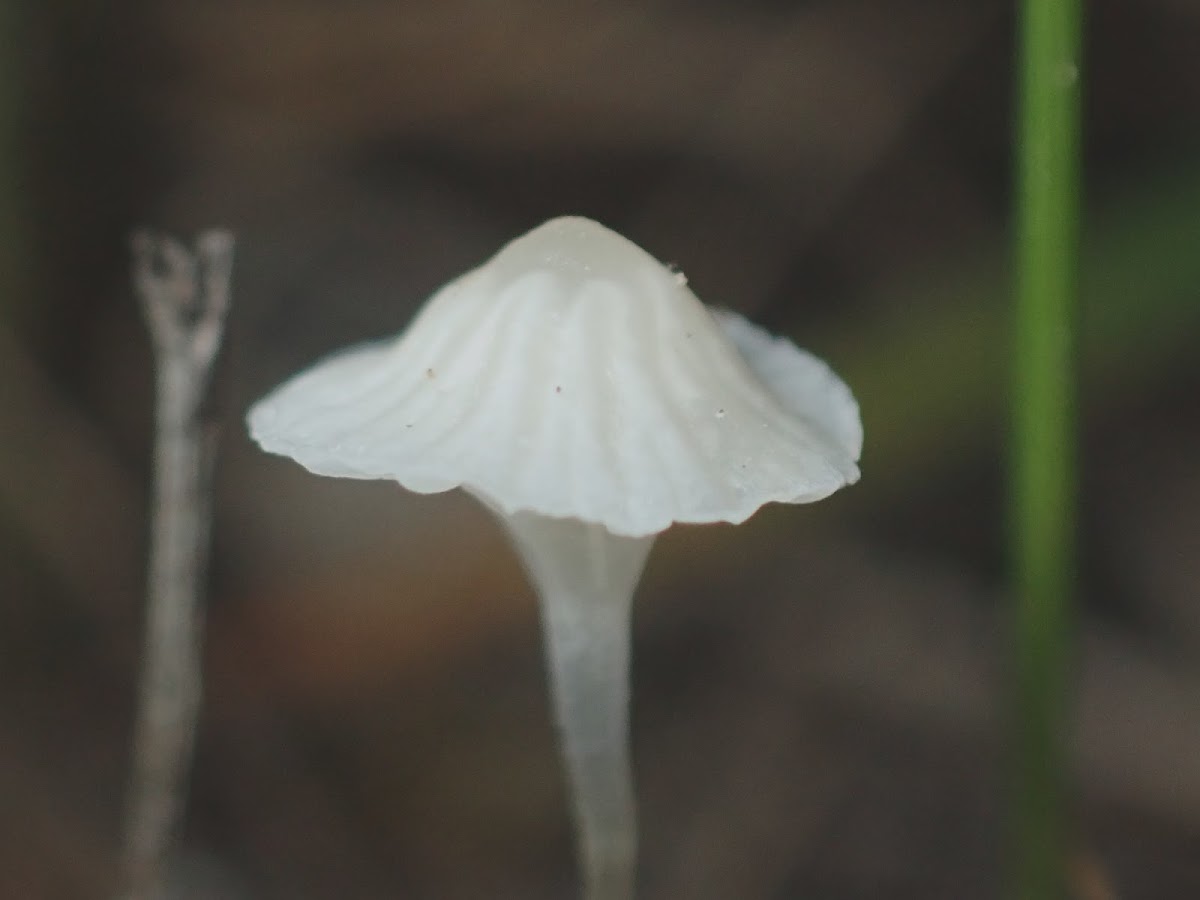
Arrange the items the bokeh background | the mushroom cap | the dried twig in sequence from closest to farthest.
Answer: the mushroom cap < the dried twig < the bokeh background

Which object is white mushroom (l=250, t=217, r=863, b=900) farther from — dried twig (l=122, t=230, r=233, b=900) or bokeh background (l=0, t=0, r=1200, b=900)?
bokeh background (l=0, t=0, r=1200, b=900)

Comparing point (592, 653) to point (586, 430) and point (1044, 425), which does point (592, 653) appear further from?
point (1044, 425)

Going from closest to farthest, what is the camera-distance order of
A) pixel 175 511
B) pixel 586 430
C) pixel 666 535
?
pixel 586 430
pixel 175 511
pixel 666 535

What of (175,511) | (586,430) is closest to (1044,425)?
(586,430)

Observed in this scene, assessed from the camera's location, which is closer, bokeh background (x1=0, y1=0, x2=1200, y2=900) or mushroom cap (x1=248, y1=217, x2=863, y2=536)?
mushroom cap (x1=248, y1=217, x2=863, y2=536)

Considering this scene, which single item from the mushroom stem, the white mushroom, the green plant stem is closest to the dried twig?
the white mushroom

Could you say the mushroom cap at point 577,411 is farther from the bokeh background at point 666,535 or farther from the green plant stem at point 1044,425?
the bokeh background at point 666,535
